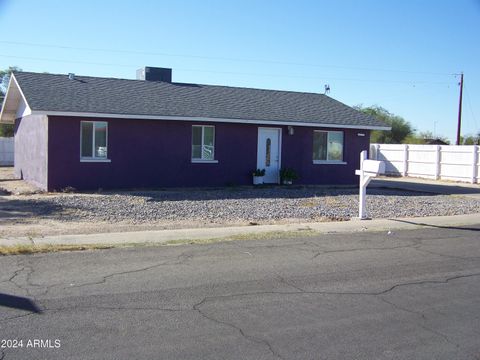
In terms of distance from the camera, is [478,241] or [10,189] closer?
[478,241]

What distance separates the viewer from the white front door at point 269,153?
905 inches

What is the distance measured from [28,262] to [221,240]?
12.4ft

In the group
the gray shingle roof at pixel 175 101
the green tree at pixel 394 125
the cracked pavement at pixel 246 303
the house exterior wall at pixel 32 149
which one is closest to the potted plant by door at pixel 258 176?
the gray shingle roof at pixel 175 101

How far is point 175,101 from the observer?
2223 cm

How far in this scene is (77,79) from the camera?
22750 millimetres

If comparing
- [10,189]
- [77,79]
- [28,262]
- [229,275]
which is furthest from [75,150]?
[229,275]

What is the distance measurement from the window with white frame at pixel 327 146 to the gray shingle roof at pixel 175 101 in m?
0.66

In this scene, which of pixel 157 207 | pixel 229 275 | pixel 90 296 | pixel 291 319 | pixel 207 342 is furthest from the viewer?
pixel 157 207

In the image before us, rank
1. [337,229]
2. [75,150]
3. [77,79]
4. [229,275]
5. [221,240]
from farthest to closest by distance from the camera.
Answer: [77,79], [75,150], [337,229], [221,240], [229,275]

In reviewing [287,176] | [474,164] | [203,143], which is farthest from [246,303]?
[474,164]

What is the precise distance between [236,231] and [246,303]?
5.51 meters

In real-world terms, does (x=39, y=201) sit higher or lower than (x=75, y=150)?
lower

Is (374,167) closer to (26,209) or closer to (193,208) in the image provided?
(193,208)

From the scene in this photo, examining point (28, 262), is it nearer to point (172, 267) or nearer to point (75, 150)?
point (172, 267)
